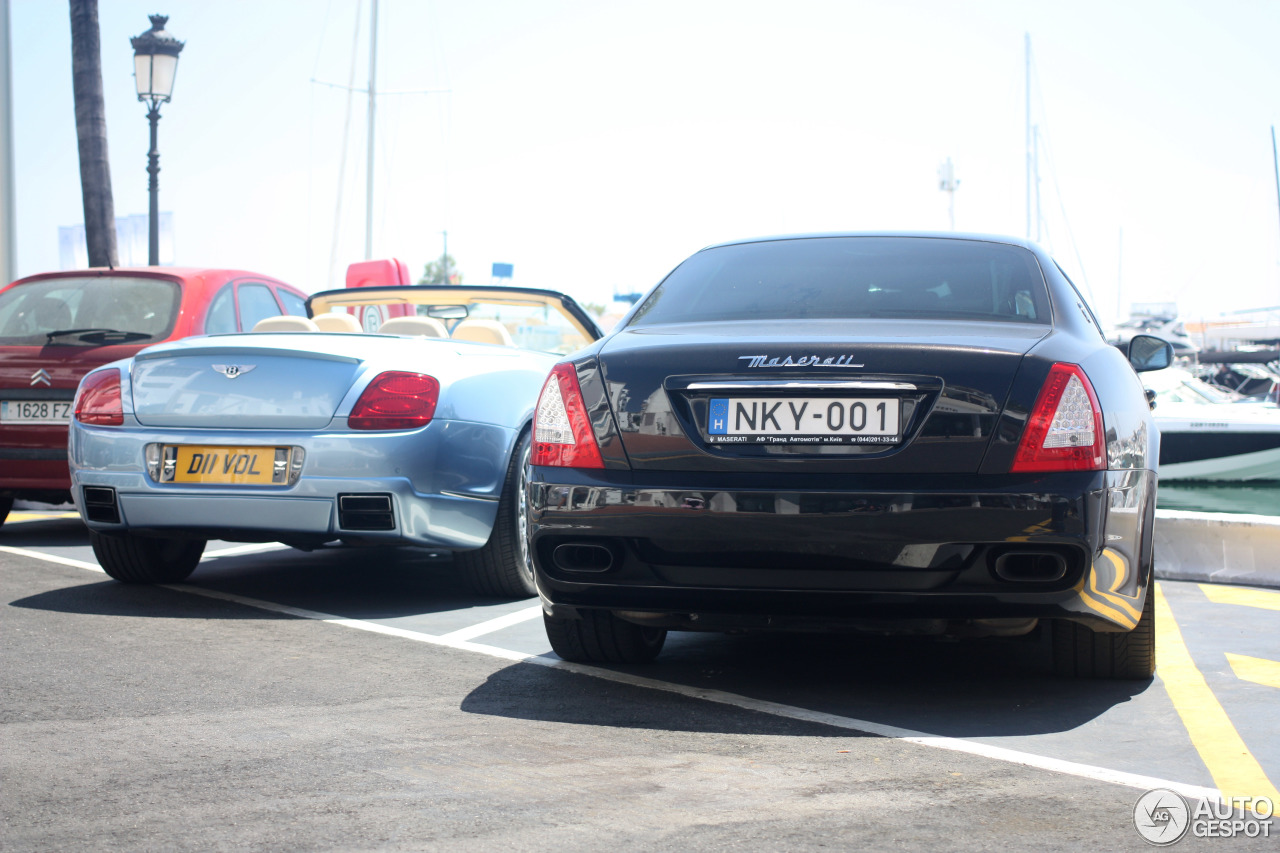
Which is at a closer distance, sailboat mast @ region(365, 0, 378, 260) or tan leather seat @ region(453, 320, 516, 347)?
tan leather seat @ region(453, 320, 516, 347)

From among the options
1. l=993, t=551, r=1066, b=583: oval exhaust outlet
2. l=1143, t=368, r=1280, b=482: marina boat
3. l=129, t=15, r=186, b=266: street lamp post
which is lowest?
l=993, t=551, r=1066, b=583: oval exhaust outlet

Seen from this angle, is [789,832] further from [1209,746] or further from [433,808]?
[1209,746]

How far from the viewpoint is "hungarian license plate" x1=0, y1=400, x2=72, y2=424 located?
287 inches

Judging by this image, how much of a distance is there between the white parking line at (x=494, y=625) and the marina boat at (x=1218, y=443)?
578 cm

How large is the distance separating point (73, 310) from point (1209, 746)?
6.40 meters

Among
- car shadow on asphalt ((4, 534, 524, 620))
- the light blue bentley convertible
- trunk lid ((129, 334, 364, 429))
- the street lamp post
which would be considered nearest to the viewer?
the light blue bentley convertible

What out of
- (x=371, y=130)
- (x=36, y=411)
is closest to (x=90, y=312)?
(x=36, y=411)

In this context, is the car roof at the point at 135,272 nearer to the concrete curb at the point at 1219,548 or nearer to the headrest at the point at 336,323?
the headrest at the point at 336,323

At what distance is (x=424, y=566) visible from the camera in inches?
284

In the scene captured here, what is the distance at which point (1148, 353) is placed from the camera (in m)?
5.20

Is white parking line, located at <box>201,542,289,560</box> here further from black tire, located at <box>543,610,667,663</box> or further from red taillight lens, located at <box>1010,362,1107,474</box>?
red taillight lens, located at <box>1010,362,1107,474</box>

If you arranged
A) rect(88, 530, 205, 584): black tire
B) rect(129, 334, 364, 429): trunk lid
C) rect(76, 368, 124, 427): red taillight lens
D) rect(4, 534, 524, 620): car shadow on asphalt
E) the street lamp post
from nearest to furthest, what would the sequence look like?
rect(129, 334, 364, 429): trunk lid < rect(4, 534, 524, 620): car shadow on asphalt < rect(76, 368, 124, 427): red taillight lens < rect(88, 530, 205, 584): black tire < the street lamp post

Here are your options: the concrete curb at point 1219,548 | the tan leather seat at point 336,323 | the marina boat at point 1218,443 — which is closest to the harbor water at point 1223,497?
the marina boat at point 1218,443

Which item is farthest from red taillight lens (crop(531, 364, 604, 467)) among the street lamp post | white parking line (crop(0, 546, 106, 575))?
the street lamp post
